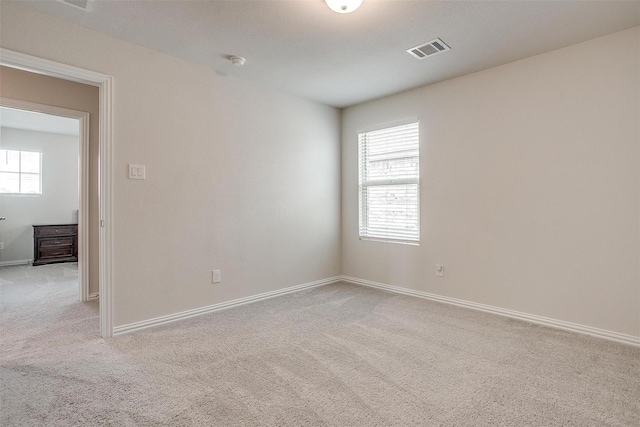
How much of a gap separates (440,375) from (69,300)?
3983 mm

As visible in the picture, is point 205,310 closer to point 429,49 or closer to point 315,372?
point 315,372

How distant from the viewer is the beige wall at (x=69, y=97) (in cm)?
334

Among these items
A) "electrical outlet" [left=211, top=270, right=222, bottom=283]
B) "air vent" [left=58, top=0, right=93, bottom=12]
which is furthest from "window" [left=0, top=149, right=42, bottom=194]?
"air vent" [left=58, top=0, right=93, bottom=12]

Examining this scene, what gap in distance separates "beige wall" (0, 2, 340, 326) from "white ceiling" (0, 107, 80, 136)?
3.26 meters

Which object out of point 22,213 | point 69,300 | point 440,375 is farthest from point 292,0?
point 22,213

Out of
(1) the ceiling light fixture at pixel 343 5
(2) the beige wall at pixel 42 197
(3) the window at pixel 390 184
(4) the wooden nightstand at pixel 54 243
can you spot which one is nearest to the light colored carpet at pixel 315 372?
(3) the window at pixel 390 184

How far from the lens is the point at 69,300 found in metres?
3.70

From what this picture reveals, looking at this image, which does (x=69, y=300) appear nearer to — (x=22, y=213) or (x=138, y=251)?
(x=138, y=251)

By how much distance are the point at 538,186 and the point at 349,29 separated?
7.14 feet

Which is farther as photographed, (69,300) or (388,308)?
(69,300)

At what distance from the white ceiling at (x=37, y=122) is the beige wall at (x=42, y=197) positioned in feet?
0.76

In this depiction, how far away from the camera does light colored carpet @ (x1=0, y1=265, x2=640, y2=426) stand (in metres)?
1.66

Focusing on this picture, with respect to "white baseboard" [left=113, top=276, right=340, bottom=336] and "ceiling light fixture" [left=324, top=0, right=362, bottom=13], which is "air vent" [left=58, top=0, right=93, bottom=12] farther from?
"white baseboard" [left=113, top=276, right=340, bottom=336]

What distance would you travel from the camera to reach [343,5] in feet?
6.86
